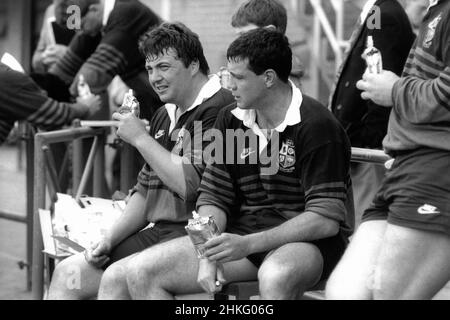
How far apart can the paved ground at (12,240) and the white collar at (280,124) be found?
2.47 feet

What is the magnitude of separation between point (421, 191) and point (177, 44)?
1.61 m

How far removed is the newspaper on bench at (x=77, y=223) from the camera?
5.02 meters

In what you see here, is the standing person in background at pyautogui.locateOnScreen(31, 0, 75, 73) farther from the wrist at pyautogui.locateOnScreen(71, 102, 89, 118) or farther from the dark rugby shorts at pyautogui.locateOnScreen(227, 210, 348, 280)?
the dark rugby shorts at pyautogui.locateOnScreen(227, 210, 348, 280)

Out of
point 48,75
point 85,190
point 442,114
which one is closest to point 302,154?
point 442,114

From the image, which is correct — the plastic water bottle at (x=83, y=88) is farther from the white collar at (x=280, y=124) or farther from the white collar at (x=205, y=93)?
the white collar at (x=280, y=124)

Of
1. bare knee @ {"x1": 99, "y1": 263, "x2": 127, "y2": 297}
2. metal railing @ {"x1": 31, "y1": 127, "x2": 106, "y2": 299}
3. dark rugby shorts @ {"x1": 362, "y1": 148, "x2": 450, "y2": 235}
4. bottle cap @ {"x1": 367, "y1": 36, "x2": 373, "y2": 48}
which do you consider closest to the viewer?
dark rugby shorts @ {"x1": 362, "y1": 148, "x2": 450, "y2": 235}

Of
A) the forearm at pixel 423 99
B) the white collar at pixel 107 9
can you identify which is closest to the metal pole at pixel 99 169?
the white collar at pixel 107 9

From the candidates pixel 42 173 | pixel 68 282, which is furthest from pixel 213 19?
pixel 68 282

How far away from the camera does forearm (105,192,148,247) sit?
473 cm

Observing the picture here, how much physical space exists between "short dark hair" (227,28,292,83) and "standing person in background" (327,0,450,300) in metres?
0.58

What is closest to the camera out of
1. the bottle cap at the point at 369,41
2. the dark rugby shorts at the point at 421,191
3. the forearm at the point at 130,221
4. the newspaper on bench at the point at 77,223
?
the dark rugby shorts at the point at 421,191

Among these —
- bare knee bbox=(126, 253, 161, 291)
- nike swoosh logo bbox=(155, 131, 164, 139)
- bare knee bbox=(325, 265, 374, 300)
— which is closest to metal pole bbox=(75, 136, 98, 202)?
nike swoosh logo bbox=(155, 131, 164, 139)

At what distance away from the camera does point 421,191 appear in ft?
11.5

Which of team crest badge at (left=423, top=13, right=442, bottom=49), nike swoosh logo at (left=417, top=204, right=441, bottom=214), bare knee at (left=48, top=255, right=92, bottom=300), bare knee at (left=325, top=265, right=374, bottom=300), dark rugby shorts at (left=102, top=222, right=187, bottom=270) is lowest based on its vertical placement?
bare knee at (left=48, top=255, right=92, bottom=300)
